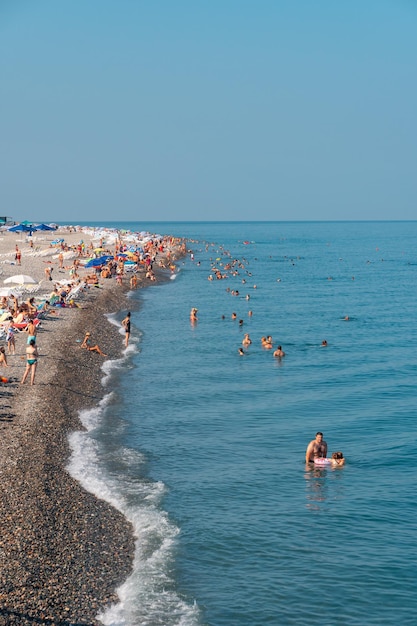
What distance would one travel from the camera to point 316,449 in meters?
20.9

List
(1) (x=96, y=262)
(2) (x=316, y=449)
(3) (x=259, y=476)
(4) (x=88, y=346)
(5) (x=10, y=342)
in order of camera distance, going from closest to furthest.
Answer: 1. (3) (x=259, y=476)
2. (2) (x=316, y=449)
3. (5) (x=10, y=342)
4. (4) (x=88, y=346)
5. (1) (x=96, y=262)

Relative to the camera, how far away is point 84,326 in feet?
132

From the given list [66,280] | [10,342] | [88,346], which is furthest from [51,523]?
[66,280]

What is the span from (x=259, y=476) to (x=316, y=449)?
77.5 inches

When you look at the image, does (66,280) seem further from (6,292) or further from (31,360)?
(31,360)

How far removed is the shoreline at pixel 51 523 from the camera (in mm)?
12977

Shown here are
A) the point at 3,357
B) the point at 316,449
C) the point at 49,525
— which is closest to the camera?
the point at 49,525

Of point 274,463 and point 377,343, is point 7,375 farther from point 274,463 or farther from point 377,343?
point 377,343

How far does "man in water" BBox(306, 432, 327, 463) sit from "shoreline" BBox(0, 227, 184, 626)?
6349mm

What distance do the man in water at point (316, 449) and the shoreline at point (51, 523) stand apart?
250 inches

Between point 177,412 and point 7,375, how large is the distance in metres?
6.67

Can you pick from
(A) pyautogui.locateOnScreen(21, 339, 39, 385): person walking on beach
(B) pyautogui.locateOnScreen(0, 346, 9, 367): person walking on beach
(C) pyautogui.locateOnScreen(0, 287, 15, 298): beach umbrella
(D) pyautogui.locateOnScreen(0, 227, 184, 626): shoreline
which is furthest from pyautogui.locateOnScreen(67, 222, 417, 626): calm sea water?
(C) pyautogui.locateOnScreen(0, 287, 15, 298): beach umbrella

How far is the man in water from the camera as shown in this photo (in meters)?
20.8

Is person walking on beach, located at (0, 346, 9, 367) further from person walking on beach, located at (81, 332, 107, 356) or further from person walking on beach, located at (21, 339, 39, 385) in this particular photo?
person walking on beach, located at (81, 332, 107, 356)
